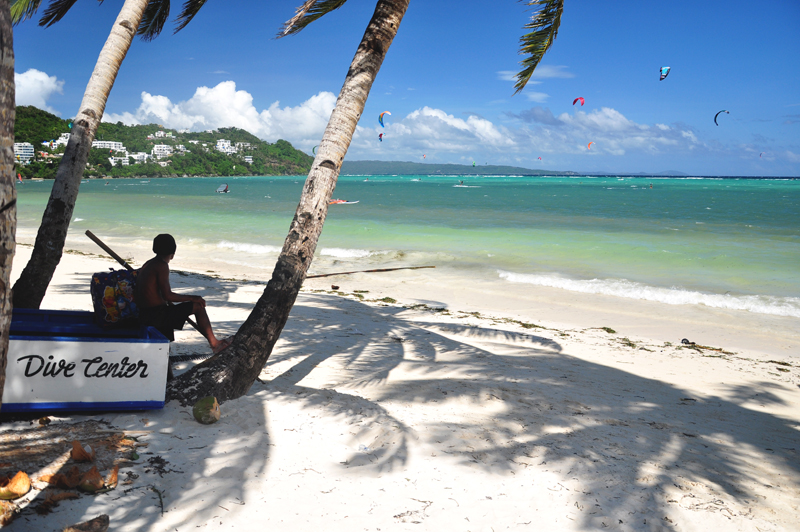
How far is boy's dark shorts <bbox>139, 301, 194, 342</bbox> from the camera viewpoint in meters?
3.76

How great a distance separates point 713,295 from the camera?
35.7 feet

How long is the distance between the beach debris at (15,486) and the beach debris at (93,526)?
1.22 ft

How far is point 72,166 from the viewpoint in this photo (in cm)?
470

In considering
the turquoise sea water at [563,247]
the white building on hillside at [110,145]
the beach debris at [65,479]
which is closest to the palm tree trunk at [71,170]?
the beach debris at [65,479]

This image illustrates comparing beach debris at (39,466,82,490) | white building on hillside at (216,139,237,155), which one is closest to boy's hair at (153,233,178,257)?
beach debris at (39,466,82,490)

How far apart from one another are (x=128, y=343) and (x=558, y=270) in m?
12.4

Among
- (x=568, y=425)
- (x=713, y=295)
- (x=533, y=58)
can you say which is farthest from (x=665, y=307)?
(x=568, y=425)

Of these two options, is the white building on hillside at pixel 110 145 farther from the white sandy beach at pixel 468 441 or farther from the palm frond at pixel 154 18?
the white sandy beach at pixel 468 441

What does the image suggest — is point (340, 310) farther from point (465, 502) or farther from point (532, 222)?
point (532, 222)

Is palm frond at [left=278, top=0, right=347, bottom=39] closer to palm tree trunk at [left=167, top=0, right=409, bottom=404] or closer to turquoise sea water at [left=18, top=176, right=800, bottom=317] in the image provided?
palm tree trunk at [left=167, top=0, right=409, bottom=404]

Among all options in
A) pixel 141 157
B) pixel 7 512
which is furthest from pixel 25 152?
pixel 7 512

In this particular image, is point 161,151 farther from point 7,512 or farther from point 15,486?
point 7,512

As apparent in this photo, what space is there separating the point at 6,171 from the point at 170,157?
153 metres

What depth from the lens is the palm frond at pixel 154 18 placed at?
758 cm
